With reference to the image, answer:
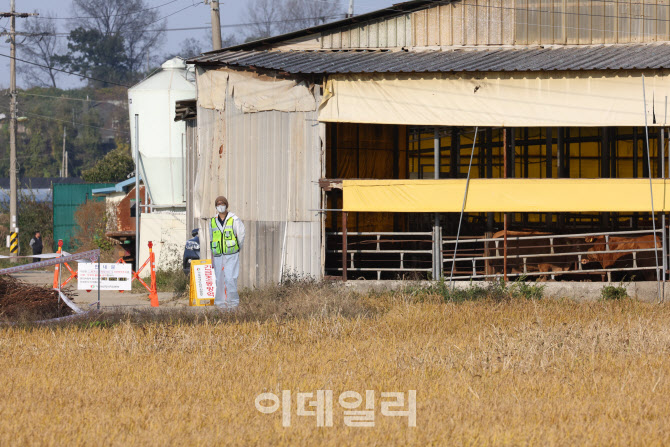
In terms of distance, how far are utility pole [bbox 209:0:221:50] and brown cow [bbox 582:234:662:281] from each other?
11.9m

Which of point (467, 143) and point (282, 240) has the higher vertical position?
point (467, 143)

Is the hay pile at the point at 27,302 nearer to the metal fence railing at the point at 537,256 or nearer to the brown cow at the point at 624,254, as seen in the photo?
the metal fence railing at the point at 537,256

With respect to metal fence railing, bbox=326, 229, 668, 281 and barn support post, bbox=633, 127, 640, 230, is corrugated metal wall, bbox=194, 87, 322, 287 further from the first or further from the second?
barn support post, bbox=633, 127, 640, 230

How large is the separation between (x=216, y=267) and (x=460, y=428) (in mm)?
10172

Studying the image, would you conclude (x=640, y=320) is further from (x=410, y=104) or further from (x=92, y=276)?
(x=92, y=276)

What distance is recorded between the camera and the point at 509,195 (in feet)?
64.6

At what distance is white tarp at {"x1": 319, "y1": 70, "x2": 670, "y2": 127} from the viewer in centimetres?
1922

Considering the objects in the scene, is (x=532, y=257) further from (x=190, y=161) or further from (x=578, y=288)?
(x=190, y=161)

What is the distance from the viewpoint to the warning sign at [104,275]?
18688 millimetres

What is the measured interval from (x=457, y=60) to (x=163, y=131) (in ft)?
44.5

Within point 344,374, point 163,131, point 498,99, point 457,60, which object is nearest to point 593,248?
point 498,99

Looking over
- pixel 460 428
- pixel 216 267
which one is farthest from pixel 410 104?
pixel 460 428

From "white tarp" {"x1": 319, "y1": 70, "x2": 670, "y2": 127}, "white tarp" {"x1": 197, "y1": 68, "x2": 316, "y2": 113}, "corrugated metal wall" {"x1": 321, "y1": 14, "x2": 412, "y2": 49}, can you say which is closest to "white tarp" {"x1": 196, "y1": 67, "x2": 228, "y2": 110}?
"white tarp" {"x1": 197, "y1": 68, "x2": 316, "y2": 113}

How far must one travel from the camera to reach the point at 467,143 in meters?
28.5
